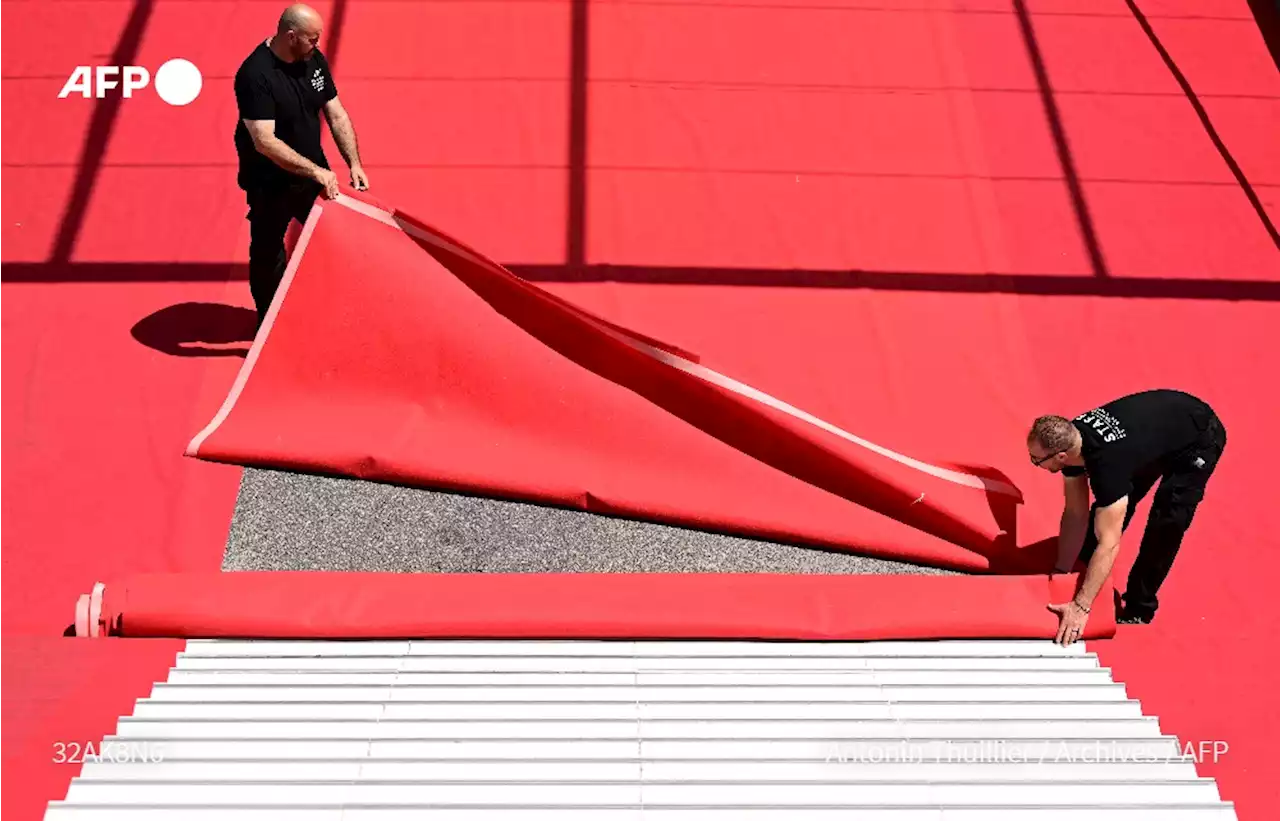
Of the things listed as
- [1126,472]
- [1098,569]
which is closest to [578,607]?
[1098,569]

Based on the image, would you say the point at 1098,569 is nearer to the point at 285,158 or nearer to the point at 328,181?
the point at 328,181

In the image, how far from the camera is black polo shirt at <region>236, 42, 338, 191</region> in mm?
4754

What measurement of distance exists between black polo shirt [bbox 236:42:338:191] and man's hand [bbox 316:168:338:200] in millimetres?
197

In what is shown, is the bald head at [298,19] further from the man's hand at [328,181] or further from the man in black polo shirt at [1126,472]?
the man in black polo shirt at [1126,472]

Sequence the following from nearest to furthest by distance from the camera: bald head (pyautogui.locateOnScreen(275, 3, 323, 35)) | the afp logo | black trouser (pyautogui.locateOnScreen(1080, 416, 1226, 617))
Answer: black trouser (pyautogui.locateOnScreen(1080, 416, 1226, 617)) → bald head (pyautogui.locateOnScreen(275, 3, 323, 35)) → the afp logo

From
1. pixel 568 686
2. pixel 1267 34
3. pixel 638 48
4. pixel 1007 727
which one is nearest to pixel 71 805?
pixel 568 686

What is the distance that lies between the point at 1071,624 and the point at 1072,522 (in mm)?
379

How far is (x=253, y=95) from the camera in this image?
186 inches

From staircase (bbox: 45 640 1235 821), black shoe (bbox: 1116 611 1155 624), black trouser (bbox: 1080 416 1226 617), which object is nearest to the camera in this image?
staircase (bbox: 45 640 1235 821)

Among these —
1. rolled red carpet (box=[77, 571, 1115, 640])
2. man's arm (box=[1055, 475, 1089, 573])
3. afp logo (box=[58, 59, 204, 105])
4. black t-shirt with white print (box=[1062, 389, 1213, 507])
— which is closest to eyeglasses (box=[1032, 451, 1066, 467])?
black t-shirt with white print (box=[1062, 389, 1213, 507])

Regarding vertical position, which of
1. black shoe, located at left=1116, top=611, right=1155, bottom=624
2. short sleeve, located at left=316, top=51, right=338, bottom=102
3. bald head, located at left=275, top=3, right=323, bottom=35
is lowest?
black shoe, located at left=1116, top=611, right=1155, bottom=624

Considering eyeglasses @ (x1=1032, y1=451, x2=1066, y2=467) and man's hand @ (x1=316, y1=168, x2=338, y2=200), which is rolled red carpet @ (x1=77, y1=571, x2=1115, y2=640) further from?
man's hand @ (x1=316, y1=168, x2=338, y2=200)

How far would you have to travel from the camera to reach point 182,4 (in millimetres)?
7301

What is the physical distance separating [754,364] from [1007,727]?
231cm
